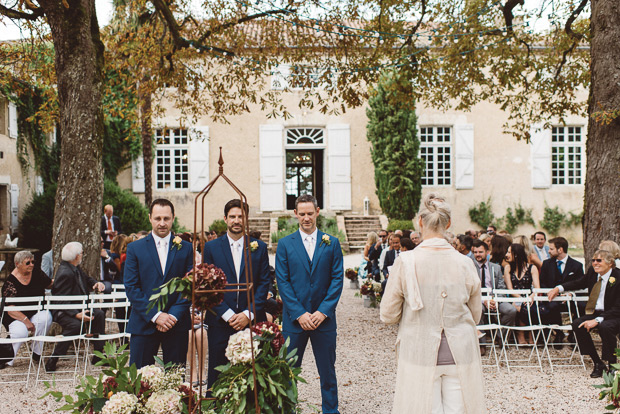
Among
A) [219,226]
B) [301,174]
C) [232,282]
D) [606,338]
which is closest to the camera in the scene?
[232,282]

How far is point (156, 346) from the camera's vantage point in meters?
4.38

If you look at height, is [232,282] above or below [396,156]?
below

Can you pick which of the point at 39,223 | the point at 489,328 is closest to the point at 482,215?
the point at 39,223

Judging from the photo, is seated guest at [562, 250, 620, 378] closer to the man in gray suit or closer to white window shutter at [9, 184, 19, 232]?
the man in gray suit

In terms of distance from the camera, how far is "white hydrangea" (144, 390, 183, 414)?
3301 millimetres

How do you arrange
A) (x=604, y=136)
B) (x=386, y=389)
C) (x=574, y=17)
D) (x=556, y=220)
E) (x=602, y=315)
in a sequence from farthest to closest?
(x=556, y=220) < (x=574, y=17) < (x=604, y=136) < (x=602, y=315) < (x=386, y=389)

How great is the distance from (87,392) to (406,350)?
6.35 ft

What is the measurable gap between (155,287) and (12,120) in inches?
558

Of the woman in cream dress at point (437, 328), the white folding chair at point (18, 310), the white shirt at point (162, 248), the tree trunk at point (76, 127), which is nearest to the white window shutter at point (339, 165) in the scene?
the tree trunk at point (76, 127)

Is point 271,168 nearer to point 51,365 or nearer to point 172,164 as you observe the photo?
point 172,164

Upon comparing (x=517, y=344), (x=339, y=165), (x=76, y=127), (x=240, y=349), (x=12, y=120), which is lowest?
(x=517, y=344)

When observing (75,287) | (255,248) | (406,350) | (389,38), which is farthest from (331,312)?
(389,38)

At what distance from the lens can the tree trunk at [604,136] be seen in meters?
7.39

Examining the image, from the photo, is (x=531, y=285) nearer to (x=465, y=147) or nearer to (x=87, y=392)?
(x=87, y=392)
